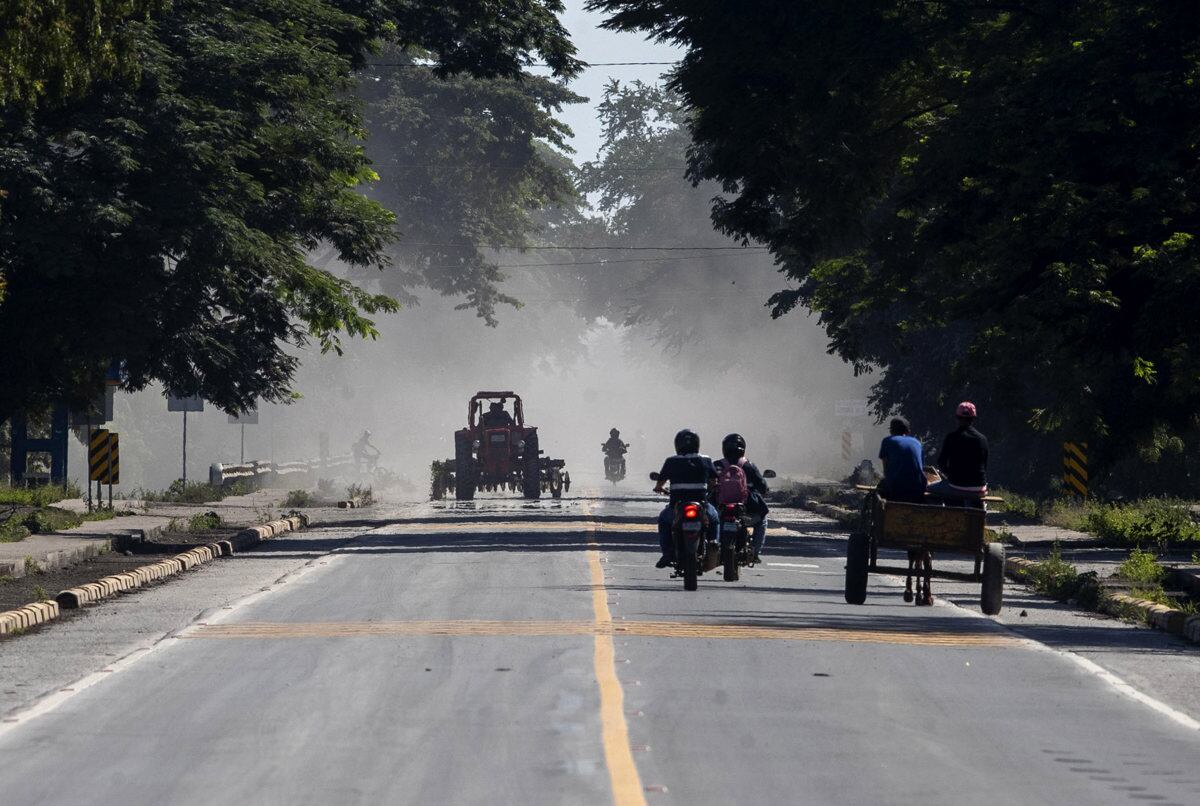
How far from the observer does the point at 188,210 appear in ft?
92.0

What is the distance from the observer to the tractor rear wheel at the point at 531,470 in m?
47.9

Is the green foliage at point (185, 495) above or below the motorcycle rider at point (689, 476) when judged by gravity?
below

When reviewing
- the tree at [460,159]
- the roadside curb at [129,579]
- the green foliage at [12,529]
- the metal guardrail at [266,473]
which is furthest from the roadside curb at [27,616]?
the tree at [460,159]

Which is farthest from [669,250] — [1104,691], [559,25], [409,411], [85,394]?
[1104,691]

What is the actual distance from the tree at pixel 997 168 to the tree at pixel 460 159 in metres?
38.5

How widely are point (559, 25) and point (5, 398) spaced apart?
1482 centimetres

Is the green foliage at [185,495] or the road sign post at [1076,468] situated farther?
the green foliage at [185,495]

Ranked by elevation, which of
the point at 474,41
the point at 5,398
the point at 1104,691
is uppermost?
the point at 474,41

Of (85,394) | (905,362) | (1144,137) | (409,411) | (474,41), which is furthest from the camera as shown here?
(409,411)

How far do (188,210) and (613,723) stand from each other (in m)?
18.6

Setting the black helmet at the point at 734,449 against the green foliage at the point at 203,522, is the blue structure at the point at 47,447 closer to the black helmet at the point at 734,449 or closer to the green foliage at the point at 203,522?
the green foliage at the point at 203,522

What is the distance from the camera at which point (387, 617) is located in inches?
696

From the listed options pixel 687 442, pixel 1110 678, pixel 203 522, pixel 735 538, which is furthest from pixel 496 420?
pixel 1110 678

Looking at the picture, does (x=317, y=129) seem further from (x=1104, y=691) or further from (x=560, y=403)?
(x=560, y=403)
